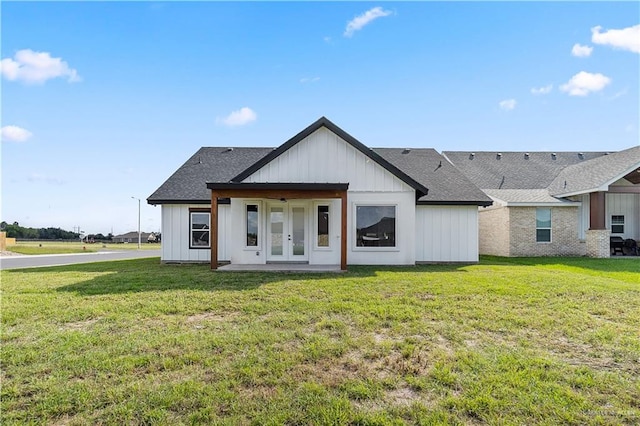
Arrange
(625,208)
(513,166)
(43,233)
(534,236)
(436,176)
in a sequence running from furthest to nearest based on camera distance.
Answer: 1. (43,233)
2. (513,166)
3. (625,208)
4. (534,236)
5. (436,176)

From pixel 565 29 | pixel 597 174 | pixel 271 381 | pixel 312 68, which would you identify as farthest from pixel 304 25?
pixel 597 174

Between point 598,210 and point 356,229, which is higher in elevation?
point 598,210

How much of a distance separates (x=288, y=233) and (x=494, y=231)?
12299mm

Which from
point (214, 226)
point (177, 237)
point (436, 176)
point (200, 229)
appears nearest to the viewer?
point (214, 226)

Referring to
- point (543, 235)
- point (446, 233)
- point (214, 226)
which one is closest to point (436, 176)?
point (446, 233)

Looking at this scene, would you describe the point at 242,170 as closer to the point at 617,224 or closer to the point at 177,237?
the point at 177,237

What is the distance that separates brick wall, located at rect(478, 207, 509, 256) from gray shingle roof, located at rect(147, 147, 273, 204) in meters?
13.0

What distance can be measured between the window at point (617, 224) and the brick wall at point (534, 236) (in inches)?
142

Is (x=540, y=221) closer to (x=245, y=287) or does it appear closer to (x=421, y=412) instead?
(x=245, y=287)

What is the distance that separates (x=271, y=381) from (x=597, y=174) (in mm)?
20762

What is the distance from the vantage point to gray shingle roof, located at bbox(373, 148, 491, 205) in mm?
14070

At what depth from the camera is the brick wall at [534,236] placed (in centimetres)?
1748

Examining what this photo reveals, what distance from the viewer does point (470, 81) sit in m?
16.1

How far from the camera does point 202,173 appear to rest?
16.4 m
